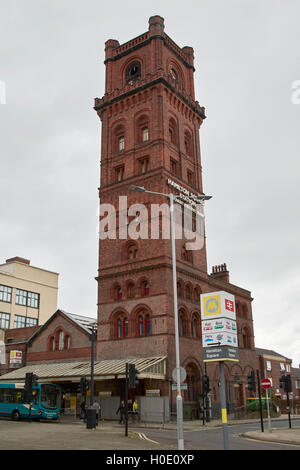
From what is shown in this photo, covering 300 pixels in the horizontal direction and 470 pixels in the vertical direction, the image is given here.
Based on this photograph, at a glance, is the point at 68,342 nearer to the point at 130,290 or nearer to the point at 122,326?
the point at 122,326

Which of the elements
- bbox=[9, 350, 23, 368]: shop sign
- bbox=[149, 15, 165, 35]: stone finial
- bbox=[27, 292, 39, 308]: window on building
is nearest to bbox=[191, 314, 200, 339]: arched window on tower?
bbox=[9, 350, 23, 368]: shop sign

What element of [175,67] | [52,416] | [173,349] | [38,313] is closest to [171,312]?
[173,349]

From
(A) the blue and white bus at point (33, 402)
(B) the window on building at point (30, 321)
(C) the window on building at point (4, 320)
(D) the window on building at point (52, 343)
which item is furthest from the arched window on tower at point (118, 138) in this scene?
(B) the window on building at point (30, 321)

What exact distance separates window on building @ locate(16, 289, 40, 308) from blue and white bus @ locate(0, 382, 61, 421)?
116 ft

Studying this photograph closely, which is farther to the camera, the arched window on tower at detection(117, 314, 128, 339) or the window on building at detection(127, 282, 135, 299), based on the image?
the window on building at detection(127, 282, 135, 299)

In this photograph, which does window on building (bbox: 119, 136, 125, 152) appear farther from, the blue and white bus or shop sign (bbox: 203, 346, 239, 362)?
shop sign (bbox: 203, 346, 239, 362)

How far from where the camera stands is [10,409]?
37844mm

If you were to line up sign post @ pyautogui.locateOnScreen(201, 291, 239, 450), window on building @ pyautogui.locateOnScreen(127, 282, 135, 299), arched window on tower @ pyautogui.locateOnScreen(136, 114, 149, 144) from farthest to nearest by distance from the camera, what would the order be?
arched window on tower @ pyautogui.locateOnScreen(136, 114, 149, 144), window on building @ pyautogui.locateOnScreen(127, 282, 135, 299), sign post @ pyautogui.locateOnScreen(201, 291, 239, 450)

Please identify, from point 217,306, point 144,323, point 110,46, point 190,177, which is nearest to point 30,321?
point 144,323

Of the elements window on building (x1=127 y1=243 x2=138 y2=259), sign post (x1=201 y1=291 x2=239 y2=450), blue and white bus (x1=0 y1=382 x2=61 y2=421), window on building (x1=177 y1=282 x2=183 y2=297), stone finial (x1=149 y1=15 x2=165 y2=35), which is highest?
stone finial (x1=149 y1=15 x2=165 y2=35)

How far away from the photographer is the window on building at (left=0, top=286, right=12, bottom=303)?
70.3 m

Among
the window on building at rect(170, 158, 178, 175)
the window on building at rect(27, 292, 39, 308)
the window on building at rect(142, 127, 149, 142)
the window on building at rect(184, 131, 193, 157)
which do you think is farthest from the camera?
the window on building at rect(27, 292, 39, 308)

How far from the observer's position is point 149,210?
4366cm

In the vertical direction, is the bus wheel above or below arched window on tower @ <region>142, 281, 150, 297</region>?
below
